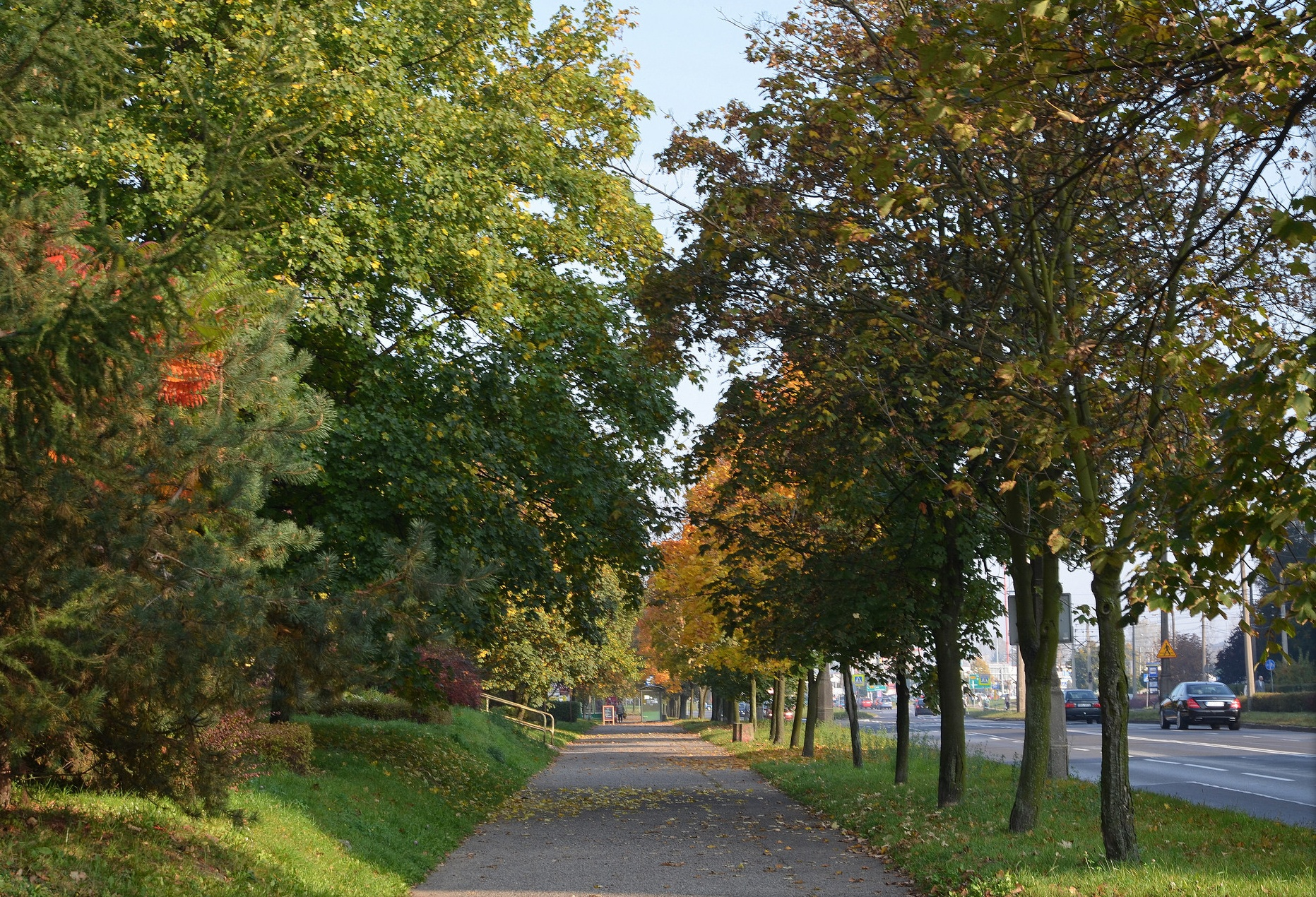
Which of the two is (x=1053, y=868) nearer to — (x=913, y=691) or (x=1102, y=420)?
(x=1102, y=420)

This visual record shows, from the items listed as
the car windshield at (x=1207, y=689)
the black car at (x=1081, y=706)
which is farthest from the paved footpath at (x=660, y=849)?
the black car at (x=1081, y=706)

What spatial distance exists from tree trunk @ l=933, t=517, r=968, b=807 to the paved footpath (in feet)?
5.43

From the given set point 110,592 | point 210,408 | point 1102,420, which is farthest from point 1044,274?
point 110,592

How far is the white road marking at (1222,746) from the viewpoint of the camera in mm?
26959

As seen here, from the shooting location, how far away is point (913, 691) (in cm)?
1906

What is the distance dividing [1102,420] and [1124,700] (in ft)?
8.61

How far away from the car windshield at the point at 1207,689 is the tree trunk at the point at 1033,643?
32725 mm

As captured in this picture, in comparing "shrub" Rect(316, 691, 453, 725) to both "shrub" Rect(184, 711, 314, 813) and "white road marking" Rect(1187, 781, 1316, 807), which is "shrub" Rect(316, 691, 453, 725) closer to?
"white road marking" Rect(1187, 781, 1316, 807)

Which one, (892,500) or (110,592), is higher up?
(892,500)

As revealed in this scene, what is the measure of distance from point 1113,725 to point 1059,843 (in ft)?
5.19

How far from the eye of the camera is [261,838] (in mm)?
9477

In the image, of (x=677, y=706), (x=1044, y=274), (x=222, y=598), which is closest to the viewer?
(x=222, y=598)

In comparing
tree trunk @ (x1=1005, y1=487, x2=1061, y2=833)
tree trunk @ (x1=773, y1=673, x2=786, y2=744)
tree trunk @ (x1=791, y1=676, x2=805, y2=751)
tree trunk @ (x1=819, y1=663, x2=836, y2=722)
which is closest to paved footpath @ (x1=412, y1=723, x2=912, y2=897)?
tree trunk @ (x1=1005, y1=487, x2=1061, y2=833)

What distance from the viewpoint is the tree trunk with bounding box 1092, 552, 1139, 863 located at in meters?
9.44
